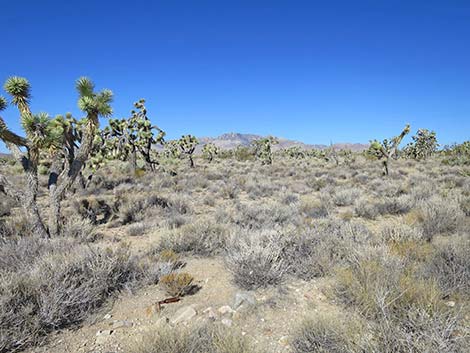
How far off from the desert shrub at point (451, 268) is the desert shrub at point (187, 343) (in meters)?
2.70

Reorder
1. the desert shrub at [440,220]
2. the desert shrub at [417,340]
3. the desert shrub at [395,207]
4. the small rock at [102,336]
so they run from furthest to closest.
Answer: the desert shrub at [395,207] → the desert shrub at [440,220] → the small rock at [102,336] → the desert shrub at [417,340]

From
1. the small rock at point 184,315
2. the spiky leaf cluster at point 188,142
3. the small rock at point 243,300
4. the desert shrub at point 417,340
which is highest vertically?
the spiky leaf cluster at point 188,142

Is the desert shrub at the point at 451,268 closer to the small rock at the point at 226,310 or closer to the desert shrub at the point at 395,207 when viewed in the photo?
the small rock at the point at 226,310

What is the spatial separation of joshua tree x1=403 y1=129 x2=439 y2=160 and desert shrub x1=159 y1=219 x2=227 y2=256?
40.5 m

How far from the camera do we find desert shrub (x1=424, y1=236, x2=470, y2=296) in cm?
355

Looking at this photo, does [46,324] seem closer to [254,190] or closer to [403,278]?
[403,278]

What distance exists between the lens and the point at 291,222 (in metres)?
7.52

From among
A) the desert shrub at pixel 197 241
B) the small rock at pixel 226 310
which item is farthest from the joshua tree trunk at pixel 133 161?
the small rock at pixel 226 310

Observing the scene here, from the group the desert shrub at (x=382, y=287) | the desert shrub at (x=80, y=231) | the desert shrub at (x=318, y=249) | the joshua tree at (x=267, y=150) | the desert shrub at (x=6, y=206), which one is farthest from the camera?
the joshua tree at (x=267, y=150)

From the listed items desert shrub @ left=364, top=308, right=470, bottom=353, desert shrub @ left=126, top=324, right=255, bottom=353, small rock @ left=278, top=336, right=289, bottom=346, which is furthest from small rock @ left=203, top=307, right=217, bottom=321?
desert shrub @ left=364, top=308, right=470, bottom=353

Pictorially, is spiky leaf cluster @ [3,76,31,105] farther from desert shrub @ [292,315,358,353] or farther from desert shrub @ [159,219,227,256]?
desert shrub @ [292,315,358,353]

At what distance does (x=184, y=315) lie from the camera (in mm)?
3566

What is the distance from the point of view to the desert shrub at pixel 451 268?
3.55 metres

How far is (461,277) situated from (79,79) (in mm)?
10182
